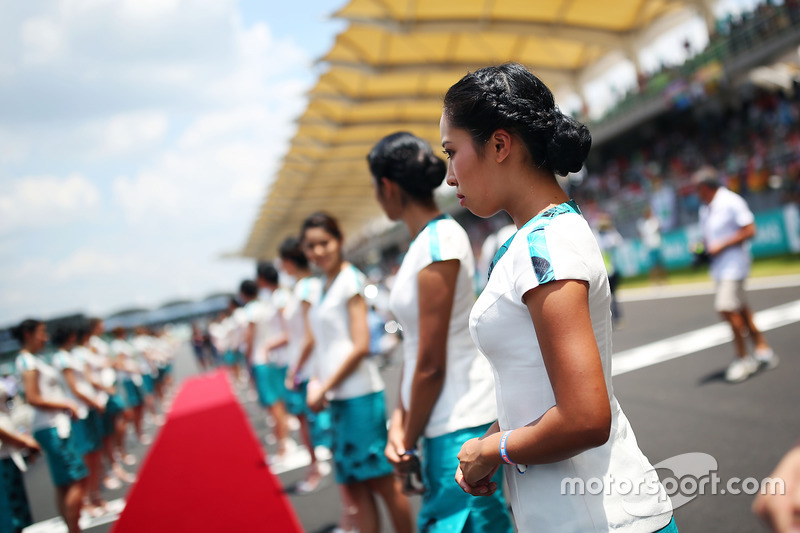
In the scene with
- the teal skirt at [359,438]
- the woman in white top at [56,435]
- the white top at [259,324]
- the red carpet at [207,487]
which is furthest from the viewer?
the white top at [259,324]

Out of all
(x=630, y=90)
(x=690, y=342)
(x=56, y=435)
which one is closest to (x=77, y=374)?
(x=56, y=435)

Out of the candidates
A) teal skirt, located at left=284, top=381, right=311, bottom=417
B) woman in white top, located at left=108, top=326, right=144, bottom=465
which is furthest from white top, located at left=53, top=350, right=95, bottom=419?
woman in white top, located at left=108, top=326, right=144, bottom=465

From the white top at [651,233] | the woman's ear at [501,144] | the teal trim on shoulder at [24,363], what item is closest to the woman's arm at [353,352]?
the woman's ear at [501,144]

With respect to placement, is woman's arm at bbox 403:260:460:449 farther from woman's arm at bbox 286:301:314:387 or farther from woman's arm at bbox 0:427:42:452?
woman's arm at bbox 0:427:42:452

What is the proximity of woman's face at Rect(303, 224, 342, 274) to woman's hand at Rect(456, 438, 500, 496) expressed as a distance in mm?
2016

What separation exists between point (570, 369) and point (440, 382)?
0.93m

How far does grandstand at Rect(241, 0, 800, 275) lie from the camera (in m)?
15.2

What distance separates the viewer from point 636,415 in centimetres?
466

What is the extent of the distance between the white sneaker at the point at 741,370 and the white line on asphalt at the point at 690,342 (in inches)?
47.9

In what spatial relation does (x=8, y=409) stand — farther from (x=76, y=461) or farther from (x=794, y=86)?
(x=794, y=86)

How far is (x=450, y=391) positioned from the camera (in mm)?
2000

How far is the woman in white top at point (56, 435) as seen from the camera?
14.4 feet

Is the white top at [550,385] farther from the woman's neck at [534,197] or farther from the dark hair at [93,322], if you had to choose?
the dark hair at [93,322]

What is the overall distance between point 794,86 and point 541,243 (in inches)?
785
